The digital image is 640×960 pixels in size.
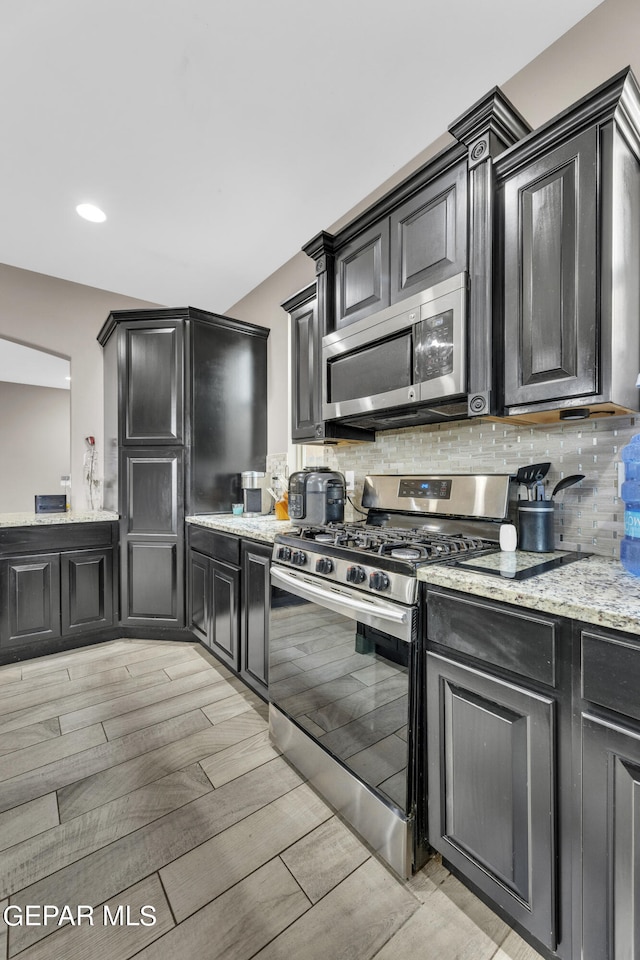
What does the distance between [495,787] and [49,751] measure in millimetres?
1877

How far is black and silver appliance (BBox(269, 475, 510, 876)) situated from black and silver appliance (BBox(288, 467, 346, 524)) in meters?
0.32

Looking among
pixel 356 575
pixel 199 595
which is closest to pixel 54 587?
pixel 199 595

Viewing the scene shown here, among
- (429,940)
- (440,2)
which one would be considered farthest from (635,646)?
(440,2)

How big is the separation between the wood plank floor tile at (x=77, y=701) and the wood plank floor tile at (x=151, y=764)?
53cm

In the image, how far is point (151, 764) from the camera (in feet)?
5.76

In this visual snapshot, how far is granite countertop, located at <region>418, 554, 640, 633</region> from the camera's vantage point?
2.86 feet

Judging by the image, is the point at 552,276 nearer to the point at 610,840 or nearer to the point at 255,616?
the point at 610,840

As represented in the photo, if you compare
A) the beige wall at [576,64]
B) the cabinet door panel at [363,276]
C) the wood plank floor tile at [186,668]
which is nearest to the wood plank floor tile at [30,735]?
the wood plank floor tile at [186,668]

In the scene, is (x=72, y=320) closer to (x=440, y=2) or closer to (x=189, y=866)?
(x=440, y=2)

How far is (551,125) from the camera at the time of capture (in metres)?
1.33

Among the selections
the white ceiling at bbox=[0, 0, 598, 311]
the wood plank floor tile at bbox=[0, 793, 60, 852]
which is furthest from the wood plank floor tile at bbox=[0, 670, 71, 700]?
the white ceiling at bbox=[0, 0, 598, 311]

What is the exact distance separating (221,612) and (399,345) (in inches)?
71.4

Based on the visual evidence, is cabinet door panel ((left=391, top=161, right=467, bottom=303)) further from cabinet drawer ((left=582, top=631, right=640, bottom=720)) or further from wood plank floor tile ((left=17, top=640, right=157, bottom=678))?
wood plank floor tile ((left=17, top=640, right=157, bottom=678))

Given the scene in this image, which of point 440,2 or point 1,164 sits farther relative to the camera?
point 1,164
